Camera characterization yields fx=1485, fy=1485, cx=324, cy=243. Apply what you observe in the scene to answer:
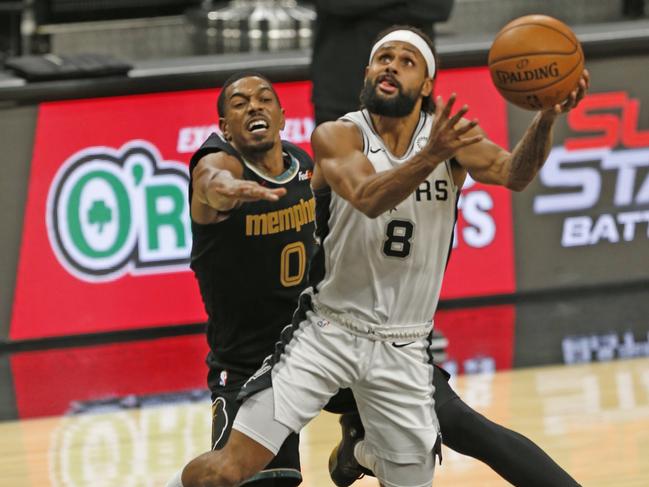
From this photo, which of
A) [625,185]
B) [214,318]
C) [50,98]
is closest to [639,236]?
[625,185]

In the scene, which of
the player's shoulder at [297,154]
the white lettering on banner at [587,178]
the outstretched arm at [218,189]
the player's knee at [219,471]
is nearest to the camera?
the outstretched arm at [218,189]

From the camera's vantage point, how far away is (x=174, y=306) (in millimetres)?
8078

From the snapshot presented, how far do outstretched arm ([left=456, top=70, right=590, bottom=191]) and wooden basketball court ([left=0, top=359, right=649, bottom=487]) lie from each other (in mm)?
1673

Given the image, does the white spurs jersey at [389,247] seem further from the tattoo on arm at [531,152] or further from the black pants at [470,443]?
the black pants at [470,443]

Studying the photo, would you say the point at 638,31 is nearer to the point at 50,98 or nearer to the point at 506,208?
the point at 506,208

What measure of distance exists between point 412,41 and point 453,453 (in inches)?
86.9

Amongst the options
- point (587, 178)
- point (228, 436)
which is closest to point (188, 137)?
point (587, 178)

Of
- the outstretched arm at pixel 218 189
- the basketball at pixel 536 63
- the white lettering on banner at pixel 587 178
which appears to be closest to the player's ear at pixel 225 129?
the outstretched arm at pixel 218 189

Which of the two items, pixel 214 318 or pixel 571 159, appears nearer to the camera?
pixel 214 318

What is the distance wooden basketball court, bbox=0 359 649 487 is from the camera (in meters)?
6.20

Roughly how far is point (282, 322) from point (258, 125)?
71 centimetres

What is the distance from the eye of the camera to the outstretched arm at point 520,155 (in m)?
4.73

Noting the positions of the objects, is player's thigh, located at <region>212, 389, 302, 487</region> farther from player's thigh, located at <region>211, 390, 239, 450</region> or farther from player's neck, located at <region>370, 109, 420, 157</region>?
player's neck, located at <region>370, 109, 420, 157</region>

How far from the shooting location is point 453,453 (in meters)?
6.46
